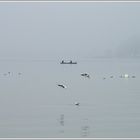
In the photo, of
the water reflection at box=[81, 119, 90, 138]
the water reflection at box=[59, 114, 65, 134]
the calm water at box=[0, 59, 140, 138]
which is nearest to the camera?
the water reflection at box=[81, 119, 90, 138]

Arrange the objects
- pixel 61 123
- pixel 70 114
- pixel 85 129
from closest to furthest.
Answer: pixel 85 129, pixel 61 123, pixel 70 114

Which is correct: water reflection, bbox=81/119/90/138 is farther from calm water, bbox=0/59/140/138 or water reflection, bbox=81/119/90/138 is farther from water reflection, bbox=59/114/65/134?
water reflection, bbox=59/114/65/134

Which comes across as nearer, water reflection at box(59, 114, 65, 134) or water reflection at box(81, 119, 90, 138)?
water reflection at box(81, 119, 90, 138)

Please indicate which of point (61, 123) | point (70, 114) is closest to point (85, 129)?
point (61, 123)

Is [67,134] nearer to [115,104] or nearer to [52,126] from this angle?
[52,126]

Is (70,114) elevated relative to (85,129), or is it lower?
elevated

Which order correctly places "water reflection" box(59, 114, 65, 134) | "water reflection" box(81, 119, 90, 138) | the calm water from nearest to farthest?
"water reflection" box(81, 119, 90, 138)
the calm water
"water reflection" box(59, 114, 65, 134)

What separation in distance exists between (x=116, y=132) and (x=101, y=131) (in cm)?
76

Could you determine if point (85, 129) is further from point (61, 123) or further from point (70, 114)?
point (70, 114)

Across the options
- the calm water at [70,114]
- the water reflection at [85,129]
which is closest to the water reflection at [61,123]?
the calm water at [70,114]

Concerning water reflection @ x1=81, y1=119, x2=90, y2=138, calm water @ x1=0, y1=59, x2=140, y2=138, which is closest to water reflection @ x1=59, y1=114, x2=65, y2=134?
calm water @ x1=0, y1=59, x2=140, y2=138

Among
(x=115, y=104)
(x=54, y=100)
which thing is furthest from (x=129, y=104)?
(x=54, y=100)

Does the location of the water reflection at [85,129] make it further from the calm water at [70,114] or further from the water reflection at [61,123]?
the water reflection at [61,123]

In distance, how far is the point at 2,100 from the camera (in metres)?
38.5
